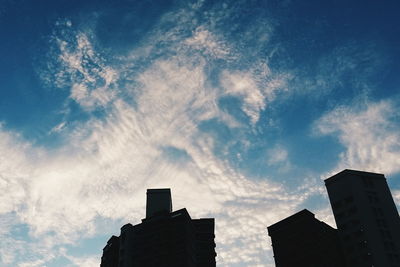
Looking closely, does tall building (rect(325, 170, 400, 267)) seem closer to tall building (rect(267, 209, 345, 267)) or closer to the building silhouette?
tall building (rect(267, 209, 345, 267))

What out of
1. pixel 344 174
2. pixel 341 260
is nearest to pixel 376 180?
pixel 344 174

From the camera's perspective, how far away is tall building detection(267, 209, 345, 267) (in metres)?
144

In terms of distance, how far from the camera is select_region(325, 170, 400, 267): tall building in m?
120

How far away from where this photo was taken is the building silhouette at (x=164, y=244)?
14388 cm

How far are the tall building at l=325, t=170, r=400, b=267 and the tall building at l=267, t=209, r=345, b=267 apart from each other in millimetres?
16804

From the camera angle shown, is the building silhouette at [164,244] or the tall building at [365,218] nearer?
the tall building at [365,218]

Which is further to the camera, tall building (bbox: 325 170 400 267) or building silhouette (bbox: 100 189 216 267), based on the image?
building silhouette (bbox: 100 189 216 267)

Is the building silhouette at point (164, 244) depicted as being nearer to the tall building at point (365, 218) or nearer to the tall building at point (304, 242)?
the tall building at point (304, 242)

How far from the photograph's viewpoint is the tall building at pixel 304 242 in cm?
14388

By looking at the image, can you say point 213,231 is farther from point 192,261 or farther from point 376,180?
point 376,180

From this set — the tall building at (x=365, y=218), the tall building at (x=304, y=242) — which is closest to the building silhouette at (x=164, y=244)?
the tall building at (x=304, y=242)

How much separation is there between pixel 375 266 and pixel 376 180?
1442 inches

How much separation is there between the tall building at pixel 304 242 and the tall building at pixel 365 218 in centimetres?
1680

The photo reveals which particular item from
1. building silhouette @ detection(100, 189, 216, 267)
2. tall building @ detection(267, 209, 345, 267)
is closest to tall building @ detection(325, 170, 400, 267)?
tall building @ detection(267, 209, 345, 267)
